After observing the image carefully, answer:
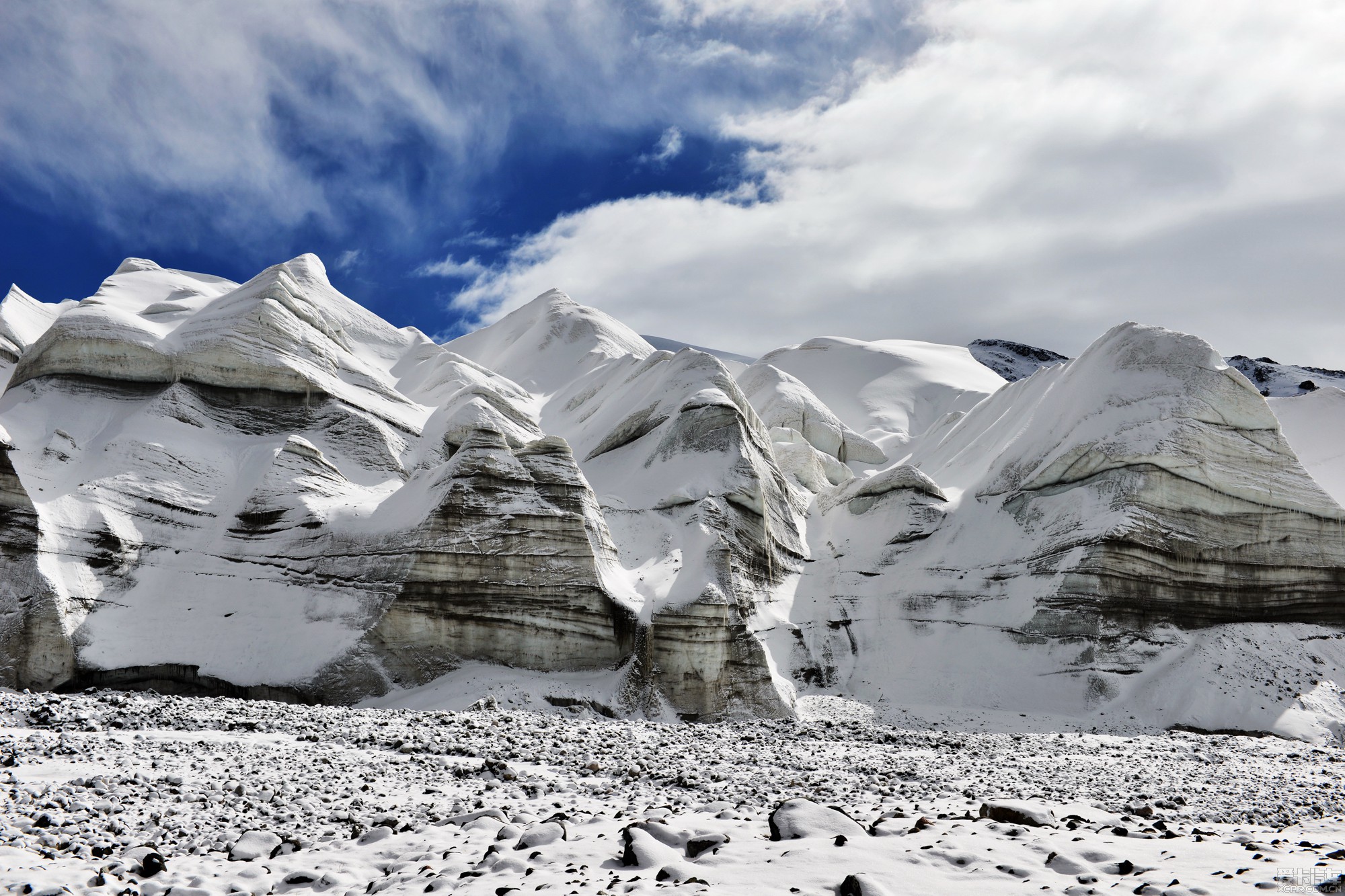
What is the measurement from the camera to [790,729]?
21734 millimetres

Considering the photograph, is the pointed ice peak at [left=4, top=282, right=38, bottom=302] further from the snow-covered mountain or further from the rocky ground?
the snow-covered mountain

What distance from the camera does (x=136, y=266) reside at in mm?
51406

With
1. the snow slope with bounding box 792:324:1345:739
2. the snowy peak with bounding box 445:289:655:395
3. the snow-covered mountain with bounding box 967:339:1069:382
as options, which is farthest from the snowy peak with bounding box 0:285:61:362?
the snow-covered mountain with bounding box 967:339:1069:382

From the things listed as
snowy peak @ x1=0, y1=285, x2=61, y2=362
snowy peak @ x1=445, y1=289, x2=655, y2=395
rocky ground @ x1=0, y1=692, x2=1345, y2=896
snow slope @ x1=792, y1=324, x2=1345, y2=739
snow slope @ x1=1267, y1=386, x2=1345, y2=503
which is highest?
snowy peak @ x1=445, y1=289, x2=655, y2=395

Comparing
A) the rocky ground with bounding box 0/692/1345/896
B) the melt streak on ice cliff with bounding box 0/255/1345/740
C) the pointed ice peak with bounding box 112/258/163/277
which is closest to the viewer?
the rocky ground with bounding box 0/692/1345/896

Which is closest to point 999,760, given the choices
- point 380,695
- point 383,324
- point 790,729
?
point 790,729

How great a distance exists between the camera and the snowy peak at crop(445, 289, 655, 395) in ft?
186

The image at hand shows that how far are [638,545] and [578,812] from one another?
19305 millimetres

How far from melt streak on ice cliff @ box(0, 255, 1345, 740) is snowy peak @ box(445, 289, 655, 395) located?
17760 millimetres

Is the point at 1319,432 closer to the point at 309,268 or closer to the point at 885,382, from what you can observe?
the point at 885,382

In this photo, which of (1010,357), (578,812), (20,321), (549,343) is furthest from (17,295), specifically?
(1010,357)

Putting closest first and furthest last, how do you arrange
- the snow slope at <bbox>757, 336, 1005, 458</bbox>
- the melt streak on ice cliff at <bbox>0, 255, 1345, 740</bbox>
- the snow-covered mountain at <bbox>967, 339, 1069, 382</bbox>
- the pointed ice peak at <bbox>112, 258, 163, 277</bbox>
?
the melt streak on ice cliff at <bbox>0, 255, 1345, 740</bbox>, the pointed ice peak at <bbox>112, 258, 163, 277</bbox>, the snow slope at <bbox>757, 336, 1005, 458</bbox>, the snow-covered mountain at <bbox>967, 339, 1069, 382</bbox>

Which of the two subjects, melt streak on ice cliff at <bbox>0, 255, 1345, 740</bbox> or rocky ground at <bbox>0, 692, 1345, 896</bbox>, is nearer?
rocky ground at <bbox>0, 692, 1345, 896</bbox>

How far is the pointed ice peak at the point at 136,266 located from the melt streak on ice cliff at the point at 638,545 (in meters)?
12.2
